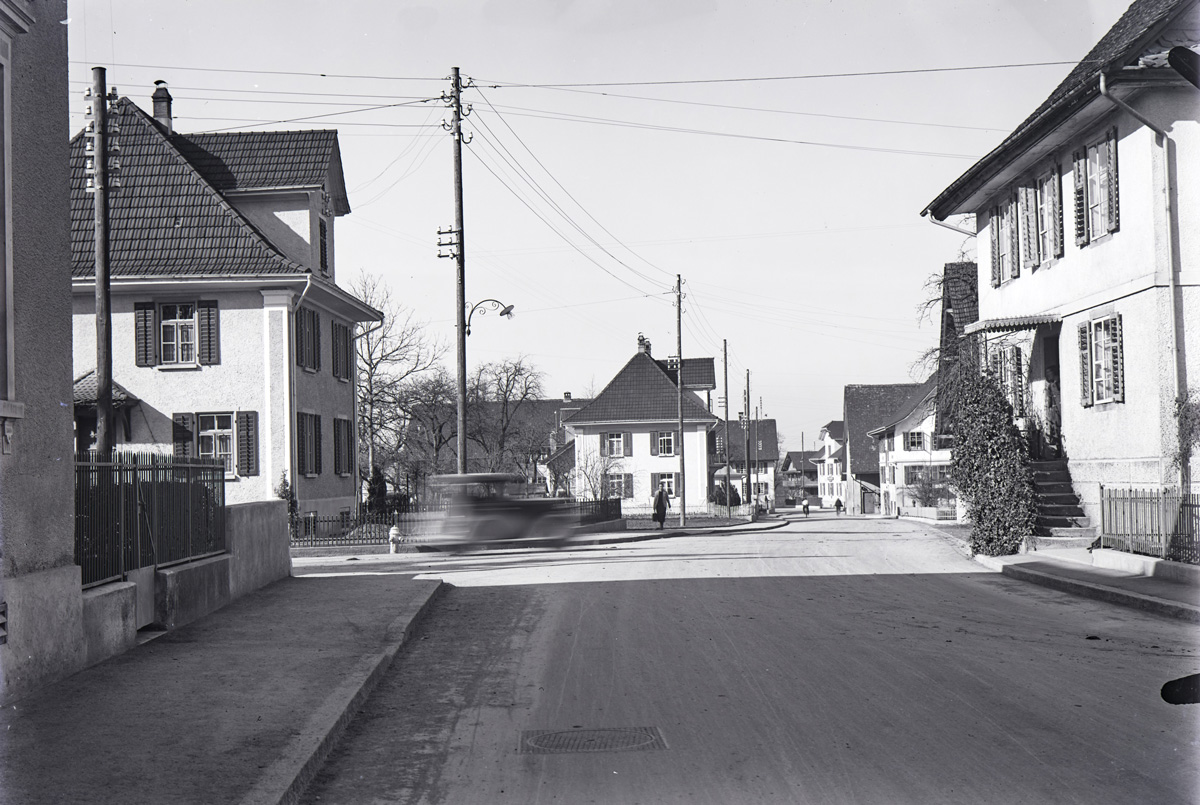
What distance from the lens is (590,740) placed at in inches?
287

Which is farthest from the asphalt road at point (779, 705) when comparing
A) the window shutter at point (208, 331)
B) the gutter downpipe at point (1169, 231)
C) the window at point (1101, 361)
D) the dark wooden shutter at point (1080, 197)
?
the window shutter at point (208, 331)

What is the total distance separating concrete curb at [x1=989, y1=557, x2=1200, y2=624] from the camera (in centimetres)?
1239

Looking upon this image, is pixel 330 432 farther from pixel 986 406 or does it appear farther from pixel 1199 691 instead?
pixel 1199 691

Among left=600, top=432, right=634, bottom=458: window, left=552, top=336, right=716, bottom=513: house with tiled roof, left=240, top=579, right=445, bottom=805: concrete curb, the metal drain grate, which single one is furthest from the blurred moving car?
left=600, top=432, right=634, bottom=458: window

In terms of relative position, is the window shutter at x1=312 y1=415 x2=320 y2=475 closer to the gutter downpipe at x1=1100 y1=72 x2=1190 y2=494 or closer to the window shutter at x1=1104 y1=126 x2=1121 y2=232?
the window shutter at x1=1104 y1=126 x2=1121 y2=232

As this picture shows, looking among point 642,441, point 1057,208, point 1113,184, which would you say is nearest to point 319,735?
point 1113,184

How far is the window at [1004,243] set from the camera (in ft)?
83.7

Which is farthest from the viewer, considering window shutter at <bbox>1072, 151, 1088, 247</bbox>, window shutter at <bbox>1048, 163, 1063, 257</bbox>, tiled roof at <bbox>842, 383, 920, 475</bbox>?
tiled roof at <bbox>842, 383, 920, 475</bbox>

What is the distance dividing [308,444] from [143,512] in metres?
21.0

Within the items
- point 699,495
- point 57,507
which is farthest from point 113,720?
point 699,495

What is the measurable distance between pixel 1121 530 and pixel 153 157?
26.2m

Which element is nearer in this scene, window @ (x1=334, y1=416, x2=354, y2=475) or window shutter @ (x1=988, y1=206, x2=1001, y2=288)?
window shutter @ (x1=988, y1=206, x2=1001, y2=288)

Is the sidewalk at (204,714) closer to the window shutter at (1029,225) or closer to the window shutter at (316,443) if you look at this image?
the window shutter at (1029,225)

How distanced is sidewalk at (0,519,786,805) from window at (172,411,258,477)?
1862cm
